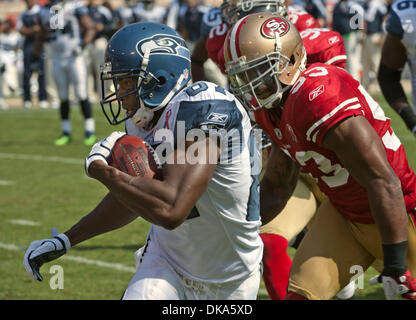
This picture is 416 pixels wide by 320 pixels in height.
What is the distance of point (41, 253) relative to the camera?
9.94 feet

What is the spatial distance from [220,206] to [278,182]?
1.01 m

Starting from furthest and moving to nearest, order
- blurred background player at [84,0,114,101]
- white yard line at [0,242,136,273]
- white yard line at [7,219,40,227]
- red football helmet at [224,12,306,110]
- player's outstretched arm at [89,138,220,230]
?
1. blurred background player at [84,0,114,101]
2. white yard line at [7,219,40,227]
3. white yard line at [0,242,136,273]
4. red football helmet at [224,12,306,110]
5. player's outstretched arm at [89,138,220,230]

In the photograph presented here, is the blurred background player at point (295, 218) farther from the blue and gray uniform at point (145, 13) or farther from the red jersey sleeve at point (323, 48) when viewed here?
the blue and gray uniform at point (145, 13)

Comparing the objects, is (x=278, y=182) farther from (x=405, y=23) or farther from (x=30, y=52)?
(x=30, y=52)

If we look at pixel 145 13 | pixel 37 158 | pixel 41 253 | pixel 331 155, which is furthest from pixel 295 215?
pixel 145 13

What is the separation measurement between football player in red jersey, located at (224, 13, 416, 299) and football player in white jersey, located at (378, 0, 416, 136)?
148cm

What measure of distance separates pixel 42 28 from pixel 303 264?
9.42m

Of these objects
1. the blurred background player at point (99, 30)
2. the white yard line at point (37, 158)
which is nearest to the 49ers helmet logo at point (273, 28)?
the white yard line at point (37, 158)

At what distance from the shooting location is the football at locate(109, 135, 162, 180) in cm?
261

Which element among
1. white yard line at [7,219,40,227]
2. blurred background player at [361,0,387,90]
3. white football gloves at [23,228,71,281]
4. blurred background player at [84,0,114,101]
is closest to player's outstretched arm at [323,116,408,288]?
white football gloves at [23,228,71,281]

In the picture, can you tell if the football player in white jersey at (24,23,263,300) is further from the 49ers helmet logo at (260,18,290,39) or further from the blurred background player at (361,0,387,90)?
the blurred background player at (361,0,387,90)

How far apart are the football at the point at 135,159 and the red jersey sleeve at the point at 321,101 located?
2.32 feet
